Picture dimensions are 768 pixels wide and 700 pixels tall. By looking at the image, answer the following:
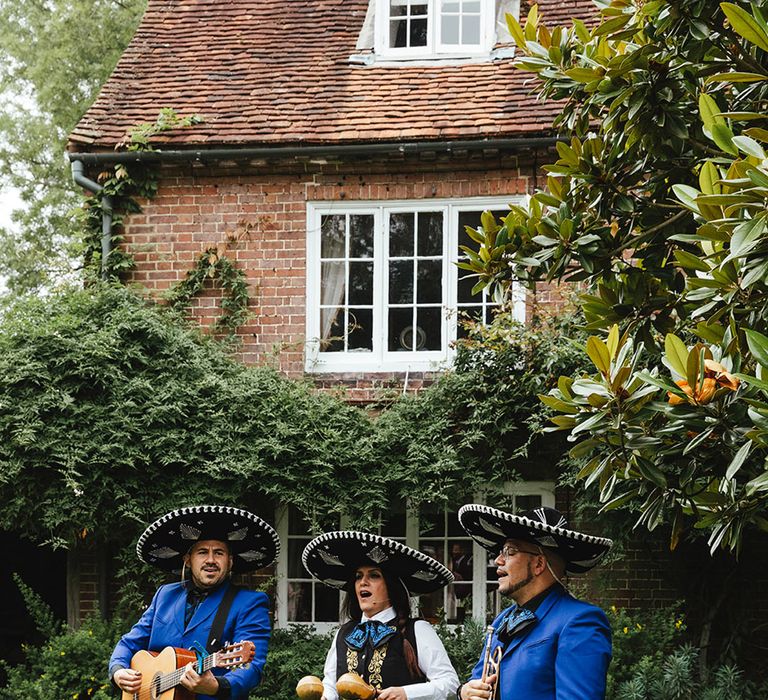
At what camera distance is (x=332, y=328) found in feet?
40.4

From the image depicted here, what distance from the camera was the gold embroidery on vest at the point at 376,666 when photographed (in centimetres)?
621

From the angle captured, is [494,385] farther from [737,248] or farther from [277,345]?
[737,248]

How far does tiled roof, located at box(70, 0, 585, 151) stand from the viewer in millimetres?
12227

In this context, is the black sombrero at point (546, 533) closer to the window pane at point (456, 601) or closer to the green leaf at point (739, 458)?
the green leaf at point (739, 458)

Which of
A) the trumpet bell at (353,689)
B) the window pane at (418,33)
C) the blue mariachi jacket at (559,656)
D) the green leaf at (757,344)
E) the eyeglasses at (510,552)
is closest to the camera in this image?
the green leaf at (757,344)

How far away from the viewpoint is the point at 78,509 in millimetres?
Result: 10680

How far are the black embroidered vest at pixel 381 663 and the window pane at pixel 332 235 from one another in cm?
645

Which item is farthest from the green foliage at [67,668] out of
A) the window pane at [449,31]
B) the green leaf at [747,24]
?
the green leaf at [747,24]

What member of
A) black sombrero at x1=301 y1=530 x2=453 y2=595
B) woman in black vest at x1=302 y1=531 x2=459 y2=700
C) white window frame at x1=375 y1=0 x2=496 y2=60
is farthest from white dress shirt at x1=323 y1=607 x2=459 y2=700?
white window frame at x1=375 y1=0 x2=496 y2=60

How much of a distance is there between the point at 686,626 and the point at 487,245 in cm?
554

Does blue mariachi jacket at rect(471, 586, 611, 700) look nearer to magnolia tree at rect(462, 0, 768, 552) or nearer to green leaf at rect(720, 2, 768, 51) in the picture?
magnolia tree at rect(462, 0, 768, 552)

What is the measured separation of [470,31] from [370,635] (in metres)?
8.43

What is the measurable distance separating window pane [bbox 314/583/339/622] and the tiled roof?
169 inches

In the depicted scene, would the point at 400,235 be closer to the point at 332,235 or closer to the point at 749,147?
the point at 332,235
